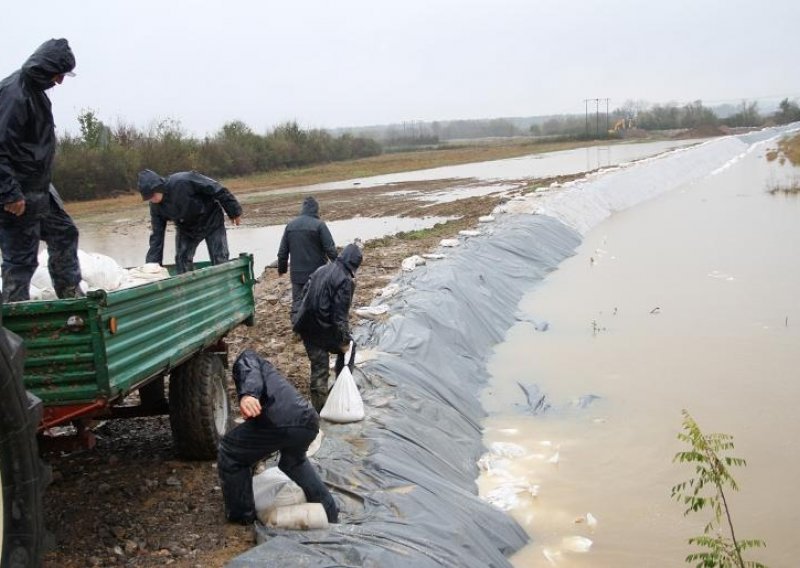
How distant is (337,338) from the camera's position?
681 cm

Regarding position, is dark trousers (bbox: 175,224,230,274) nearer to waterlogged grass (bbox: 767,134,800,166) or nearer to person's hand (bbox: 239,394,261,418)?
person's hand (bbox: 239,394,261,418)

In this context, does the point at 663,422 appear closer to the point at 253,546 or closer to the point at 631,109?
the point at 253,546

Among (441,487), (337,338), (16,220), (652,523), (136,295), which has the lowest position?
(652,523)

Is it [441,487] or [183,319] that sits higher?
[183,319]

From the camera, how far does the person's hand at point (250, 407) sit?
14.1 ft

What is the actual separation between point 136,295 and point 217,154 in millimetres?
42778

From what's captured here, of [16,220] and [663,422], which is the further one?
[663,422]

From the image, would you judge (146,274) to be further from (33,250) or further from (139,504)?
(139,504)

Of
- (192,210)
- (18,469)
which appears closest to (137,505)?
(18,469)

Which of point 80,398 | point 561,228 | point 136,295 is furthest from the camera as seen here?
point 561,228

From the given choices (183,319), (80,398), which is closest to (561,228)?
(183,319)

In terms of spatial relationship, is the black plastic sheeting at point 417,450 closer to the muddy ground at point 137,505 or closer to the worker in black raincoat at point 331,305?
the muddy ground at point 137,505

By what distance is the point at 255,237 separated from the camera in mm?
21172

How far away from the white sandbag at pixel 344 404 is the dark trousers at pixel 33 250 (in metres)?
2.06
